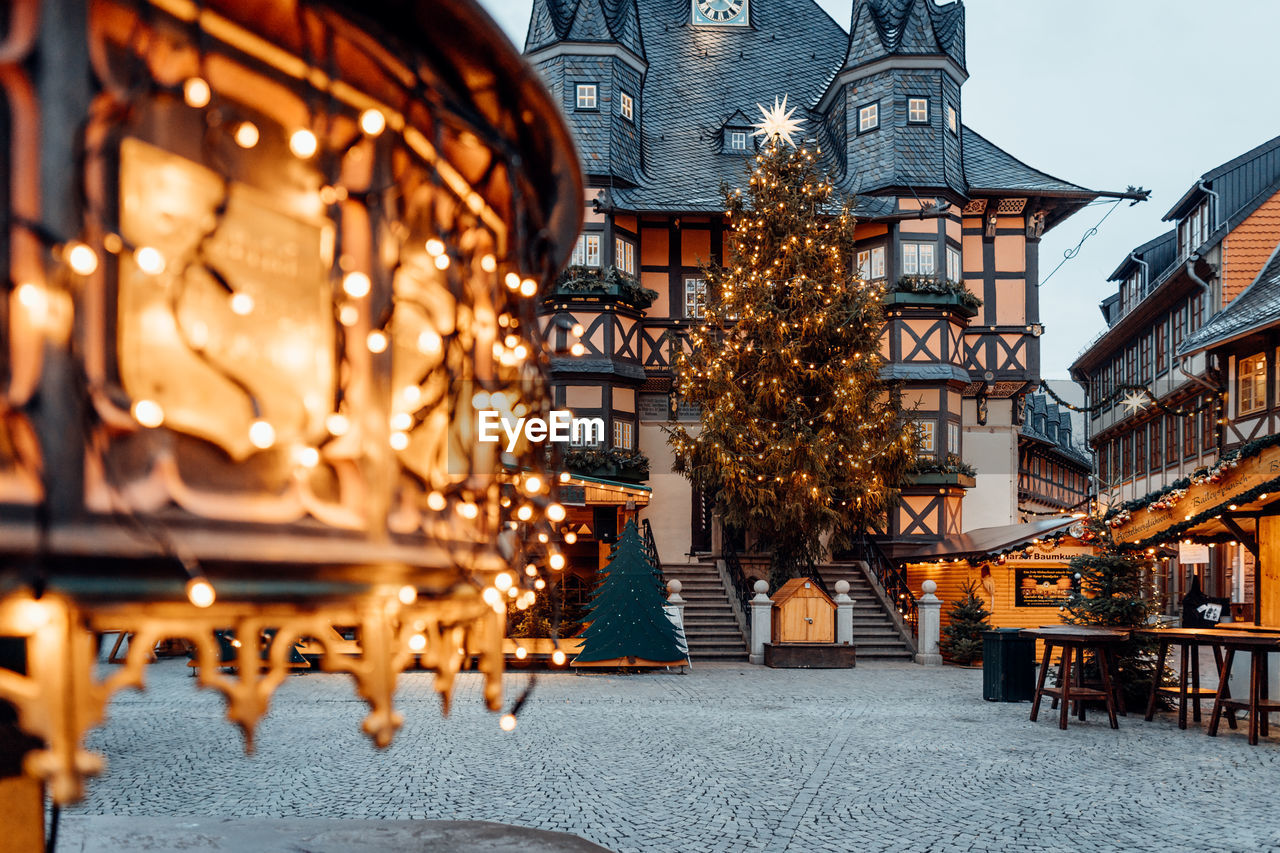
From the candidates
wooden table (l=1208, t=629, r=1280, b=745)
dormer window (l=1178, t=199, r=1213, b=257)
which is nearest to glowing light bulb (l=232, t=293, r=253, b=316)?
wooden table (l=1208, t=629, r=1280, b=745)

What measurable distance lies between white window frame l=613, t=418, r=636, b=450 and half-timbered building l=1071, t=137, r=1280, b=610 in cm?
1078

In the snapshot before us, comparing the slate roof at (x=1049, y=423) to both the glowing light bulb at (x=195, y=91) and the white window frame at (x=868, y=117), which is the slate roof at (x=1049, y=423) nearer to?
the white window frame at (x=868, y=117)

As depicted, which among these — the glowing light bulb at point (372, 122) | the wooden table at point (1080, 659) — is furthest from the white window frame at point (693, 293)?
the glowing light bulb at point (372, 122)

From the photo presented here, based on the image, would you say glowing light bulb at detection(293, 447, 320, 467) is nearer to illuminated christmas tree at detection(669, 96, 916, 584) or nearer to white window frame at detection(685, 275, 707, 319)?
illuminated christmas tree at detection(669, 96, 916, 584)

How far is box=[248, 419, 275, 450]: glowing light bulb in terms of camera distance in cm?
282

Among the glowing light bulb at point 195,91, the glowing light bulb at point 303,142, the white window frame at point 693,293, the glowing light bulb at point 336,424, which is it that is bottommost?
the glowing light bulb at point 336,424

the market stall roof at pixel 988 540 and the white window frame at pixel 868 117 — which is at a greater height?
the white window frame at pixel 868 117

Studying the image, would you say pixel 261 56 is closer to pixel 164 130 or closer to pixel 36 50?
pixel 164 130

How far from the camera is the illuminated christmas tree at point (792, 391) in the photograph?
2234cm

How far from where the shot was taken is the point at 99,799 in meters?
8.77

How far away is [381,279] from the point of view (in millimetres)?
3305

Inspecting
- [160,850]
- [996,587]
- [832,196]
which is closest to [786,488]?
[996,587]

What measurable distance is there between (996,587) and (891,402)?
5.20 m

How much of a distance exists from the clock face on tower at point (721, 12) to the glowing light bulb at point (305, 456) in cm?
3328
